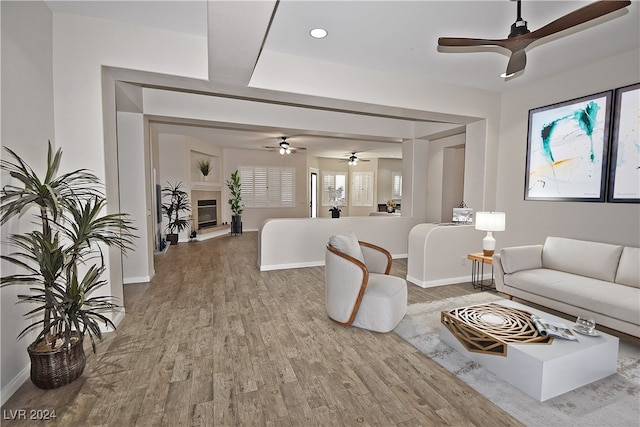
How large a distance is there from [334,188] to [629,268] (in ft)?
31.1

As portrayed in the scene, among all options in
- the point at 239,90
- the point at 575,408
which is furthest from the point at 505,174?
the point at 239,90

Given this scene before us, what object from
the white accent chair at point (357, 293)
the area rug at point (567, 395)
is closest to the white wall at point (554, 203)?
the area rug at point (567, 395)

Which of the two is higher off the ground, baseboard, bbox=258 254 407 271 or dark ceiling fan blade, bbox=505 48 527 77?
dark ceiling fan blade, bbox=505 48 527 77

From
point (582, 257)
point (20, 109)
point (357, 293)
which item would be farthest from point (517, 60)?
point (20, 109)

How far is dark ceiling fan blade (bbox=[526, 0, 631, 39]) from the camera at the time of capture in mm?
1825

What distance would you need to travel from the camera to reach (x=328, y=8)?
8.47 feet

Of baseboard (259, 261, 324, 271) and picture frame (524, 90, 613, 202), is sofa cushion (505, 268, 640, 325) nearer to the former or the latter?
picture frame (524, 90, 613, 202)

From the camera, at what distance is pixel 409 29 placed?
2.92 metres

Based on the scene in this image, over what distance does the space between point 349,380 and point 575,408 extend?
1.44 m

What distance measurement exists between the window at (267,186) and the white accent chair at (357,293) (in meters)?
7.29

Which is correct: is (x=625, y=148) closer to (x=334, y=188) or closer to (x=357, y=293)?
(x=357, y=293)

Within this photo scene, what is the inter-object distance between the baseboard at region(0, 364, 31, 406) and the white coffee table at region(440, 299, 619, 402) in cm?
331

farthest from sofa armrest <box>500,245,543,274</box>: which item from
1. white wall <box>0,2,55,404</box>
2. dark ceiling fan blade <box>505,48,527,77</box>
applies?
white wall <box>0,2,55,404</box>

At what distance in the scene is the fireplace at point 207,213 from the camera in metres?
8.66
